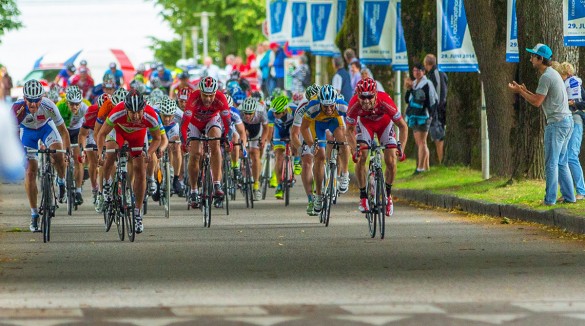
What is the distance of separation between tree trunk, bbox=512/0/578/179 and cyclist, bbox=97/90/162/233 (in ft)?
19.4

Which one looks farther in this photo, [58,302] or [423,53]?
[423,53]

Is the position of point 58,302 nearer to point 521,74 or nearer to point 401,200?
point 521,74

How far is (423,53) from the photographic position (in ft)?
103

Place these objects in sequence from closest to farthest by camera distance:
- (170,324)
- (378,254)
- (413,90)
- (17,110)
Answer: (170,324), (378,254), (17,110), (413,90)

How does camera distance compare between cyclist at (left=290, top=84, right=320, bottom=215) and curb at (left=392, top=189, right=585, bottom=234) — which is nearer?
curb at (left=392, top=189, right=585, bottom=234)

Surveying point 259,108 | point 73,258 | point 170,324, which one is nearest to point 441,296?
point 170,324

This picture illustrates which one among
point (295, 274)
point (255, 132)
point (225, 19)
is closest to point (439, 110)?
point (255, 132)

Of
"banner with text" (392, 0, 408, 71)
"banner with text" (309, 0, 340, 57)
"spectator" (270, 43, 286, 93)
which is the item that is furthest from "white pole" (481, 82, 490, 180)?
"spectator" (270, 43, 286, 93)

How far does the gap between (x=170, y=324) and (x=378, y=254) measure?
223 inches

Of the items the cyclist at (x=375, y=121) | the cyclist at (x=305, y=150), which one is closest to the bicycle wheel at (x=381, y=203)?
the cyclist at (x=375, y=121)

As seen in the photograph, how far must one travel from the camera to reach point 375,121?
20.1 meters

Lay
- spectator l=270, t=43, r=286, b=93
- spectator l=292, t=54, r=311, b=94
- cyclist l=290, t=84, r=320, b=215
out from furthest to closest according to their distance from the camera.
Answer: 1. spectator l=270, t=43, r=286, b=93
2. spectator l=292, t=54, r=311, b=94
3. cyclist l=290, t=84, r=320, b=215

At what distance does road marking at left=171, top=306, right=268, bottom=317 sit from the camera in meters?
11.9

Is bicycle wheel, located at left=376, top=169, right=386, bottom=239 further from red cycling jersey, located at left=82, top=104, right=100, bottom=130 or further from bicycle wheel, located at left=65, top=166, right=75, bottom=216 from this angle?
bicycle wheel, located at left=65, top=166, right=75, bottom=216
